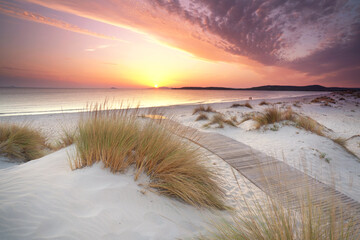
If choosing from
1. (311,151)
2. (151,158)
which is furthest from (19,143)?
(311,151)

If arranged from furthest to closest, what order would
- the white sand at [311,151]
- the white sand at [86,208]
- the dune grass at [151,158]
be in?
the white sand at [311,151] < the dune grass at [151,158] < the white sand at [86,208]

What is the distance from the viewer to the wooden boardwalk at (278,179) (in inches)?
97.9

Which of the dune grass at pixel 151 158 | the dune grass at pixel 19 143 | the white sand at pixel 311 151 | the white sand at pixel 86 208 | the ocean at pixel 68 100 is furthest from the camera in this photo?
the ocean at pixel 68 100

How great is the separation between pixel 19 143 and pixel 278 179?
5.74 m

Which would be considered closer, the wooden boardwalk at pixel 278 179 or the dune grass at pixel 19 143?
the wooden boardwalk at pixel 278 179

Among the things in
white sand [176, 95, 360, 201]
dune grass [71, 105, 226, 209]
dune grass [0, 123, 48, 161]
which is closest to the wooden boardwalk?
white sand [176, 95, 360, 201]

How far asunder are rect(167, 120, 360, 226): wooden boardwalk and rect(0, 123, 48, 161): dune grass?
12.4 feet

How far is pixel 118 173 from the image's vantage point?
2.46 m

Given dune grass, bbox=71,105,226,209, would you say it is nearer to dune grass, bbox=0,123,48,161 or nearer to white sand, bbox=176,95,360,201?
white sand, bbox=176,95,360,201

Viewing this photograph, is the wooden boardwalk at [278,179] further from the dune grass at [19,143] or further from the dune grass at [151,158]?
the dune grass at [19,143]

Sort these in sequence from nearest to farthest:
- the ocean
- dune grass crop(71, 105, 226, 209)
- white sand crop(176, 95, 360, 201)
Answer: dune grass crop(71, 105, 226, 209) < white sand crop(176, 95, 360, 201) < the ocean

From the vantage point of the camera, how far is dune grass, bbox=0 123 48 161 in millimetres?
4078

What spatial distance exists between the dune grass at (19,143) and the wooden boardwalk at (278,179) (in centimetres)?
377

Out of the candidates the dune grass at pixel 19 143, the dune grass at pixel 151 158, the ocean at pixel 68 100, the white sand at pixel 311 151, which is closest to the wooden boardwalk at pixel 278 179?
the white sand at pixel 311 151
